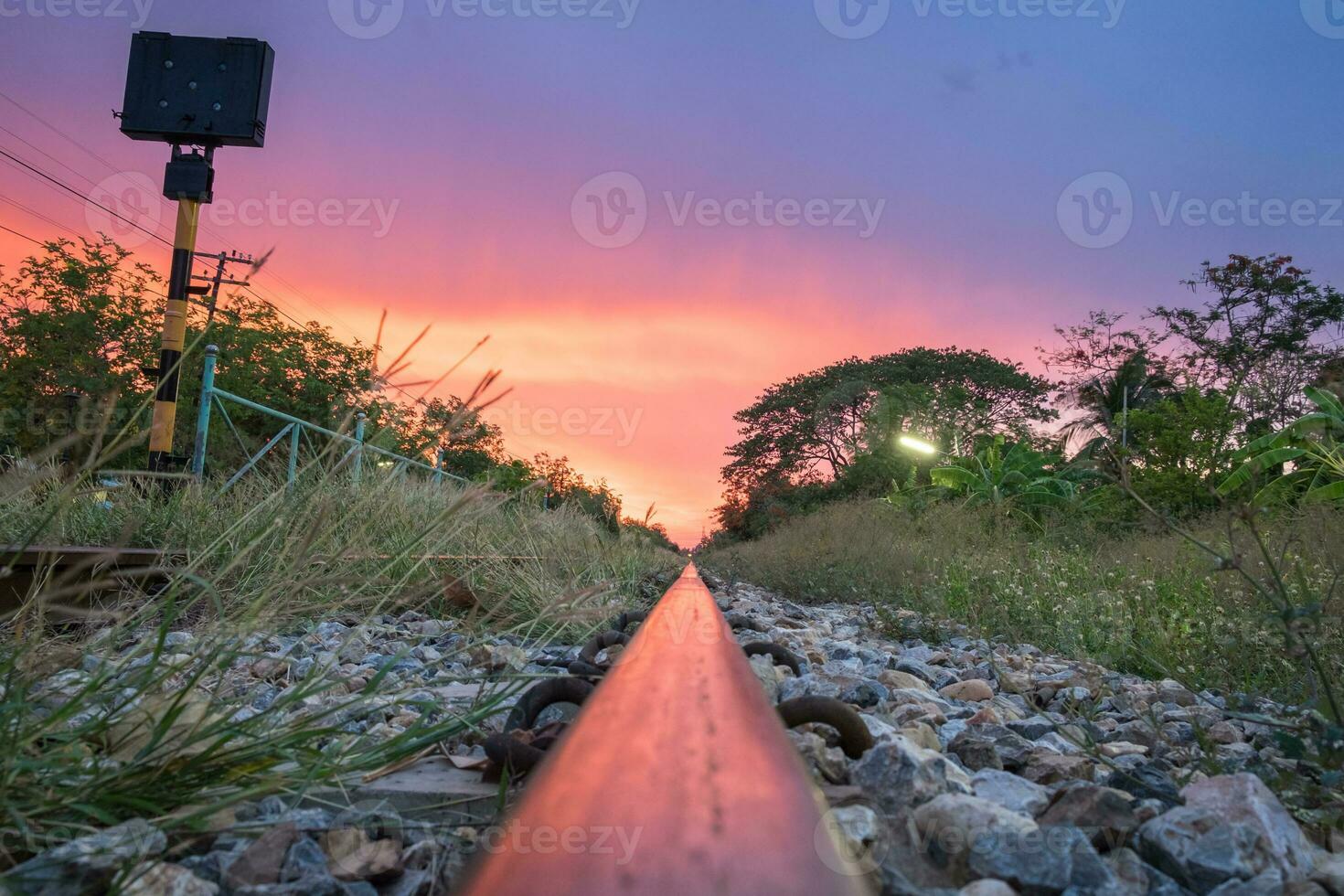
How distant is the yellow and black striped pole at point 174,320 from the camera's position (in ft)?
21.4

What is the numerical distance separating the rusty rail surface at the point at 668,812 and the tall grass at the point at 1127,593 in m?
1.11

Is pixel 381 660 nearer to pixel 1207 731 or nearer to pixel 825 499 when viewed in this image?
pixel 1207 731

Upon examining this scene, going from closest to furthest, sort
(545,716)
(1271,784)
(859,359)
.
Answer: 1. (1271,784)
2. (545,716)
3. (859,359)

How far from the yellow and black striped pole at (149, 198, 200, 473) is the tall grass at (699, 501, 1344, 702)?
5.63m

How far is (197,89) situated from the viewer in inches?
307

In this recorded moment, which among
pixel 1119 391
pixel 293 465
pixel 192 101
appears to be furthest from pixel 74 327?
pixel 1119 391

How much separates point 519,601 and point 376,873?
8.90 feet

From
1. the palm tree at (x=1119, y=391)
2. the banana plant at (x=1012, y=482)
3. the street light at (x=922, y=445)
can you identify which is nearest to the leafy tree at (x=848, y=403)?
the palm tree at (x=1119, y=391)

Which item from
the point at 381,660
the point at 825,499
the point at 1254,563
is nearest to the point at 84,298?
the point at 825,499

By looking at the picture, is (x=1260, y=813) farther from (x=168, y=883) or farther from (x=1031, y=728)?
(x=168, y=883)

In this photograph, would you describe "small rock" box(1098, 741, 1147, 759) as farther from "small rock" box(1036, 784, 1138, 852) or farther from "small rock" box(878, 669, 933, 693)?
"small rock" box(1036, 784, 1138, 852)

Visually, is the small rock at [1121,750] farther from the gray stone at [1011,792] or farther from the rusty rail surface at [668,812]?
the rusty rail surface at [668,812]

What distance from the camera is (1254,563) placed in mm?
4449

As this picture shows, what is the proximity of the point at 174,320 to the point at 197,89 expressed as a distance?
273cm
